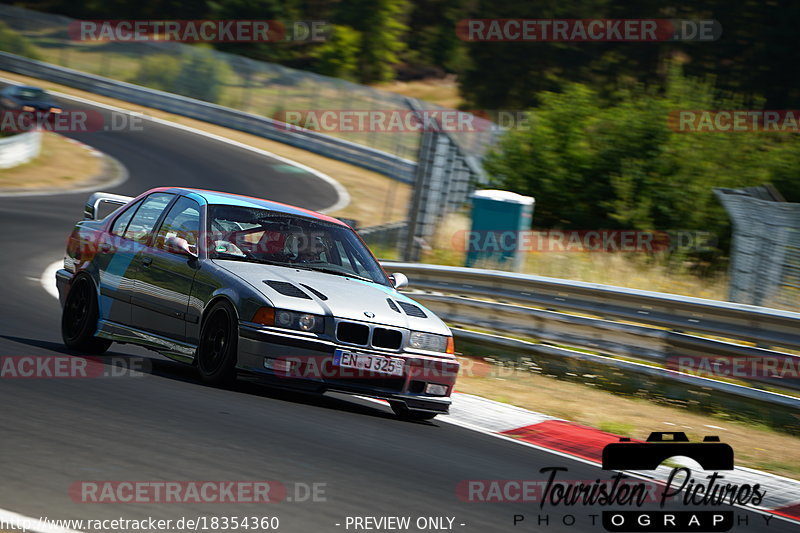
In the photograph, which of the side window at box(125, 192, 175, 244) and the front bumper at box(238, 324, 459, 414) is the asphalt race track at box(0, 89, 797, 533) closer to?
the front bumper at box(238, 324, 459, 414)

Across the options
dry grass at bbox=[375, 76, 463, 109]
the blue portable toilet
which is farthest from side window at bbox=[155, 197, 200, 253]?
dry grass at bbox=[375, 76, 463, 109]

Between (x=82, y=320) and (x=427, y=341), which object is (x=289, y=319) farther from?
(x=82, y=320)

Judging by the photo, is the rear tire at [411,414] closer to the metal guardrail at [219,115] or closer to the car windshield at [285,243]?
the car windshield at [285,243]

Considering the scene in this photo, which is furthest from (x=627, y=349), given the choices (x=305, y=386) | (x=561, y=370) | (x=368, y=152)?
(x=368, y=152)

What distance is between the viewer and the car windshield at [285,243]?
25.5 ft

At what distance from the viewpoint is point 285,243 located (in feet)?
26.2

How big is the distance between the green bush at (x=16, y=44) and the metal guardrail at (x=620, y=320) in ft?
115

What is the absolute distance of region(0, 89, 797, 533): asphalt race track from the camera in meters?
4.69

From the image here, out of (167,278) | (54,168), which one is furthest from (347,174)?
(167,278)

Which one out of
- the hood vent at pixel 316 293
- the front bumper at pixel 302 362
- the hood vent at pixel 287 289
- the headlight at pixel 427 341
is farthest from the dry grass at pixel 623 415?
the hood vent at pixel 287 289

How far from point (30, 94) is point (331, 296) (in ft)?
88.0

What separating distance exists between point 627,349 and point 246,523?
6857mm

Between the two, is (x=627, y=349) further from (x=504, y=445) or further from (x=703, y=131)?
(x=703, y=131)

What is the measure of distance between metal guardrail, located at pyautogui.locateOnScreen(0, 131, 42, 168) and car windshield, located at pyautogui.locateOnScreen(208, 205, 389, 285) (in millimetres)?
18506
